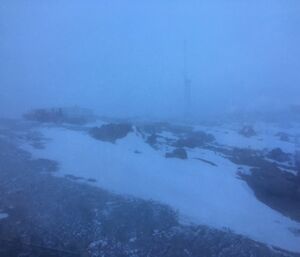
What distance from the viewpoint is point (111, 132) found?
104 feet

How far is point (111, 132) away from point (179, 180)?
10.8 m

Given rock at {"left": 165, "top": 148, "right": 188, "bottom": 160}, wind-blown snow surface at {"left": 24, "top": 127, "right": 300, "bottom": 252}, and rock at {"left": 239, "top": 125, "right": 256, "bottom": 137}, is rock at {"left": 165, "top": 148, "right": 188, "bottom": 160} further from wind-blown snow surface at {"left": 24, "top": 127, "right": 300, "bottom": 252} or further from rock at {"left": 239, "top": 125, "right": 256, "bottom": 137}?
rock at {"left": 239, "top": 125, "right": 256, "bottom": 137}

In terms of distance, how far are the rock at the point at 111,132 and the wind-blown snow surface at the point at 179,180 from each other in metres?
0.79

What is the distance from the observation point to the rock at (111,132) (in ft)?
101

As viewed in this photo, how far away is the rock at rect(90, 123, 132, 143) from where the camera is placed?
30925 mm

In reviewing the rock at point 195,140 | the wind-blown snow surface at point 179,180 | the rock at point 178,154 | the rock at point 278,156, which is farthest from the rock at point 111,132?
the rock at point 278,156

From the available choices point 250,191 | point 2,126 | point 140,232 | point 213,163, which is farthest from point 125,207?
point 2,126

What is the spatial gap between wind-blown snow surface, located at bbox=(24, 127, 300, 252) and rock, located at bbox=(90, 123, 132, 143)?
785mm

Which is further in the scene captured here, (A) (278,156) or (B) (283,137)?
(B) (283,137)

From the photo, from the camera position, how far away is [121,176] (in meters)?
23.2

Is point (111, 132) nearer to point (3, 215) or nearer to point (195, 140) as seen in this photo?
point (195, 140)

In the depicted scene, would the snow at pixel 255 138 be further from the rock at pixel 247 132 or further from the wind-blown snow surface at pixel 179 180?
the wind-blown snow surface at pixel 179 180

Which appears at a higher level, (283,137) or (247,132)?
(247,132)

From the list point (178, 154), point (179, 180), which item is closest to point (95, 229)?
point (179, 180)
